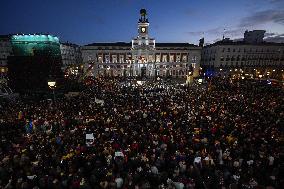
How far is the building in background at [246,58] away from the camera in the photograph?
69250 mm

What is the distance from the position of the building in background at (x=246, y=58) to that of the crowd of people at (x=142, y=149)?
5155 centimetres

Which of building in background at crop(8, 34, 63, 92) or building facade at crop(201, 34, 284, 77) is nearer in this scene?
building in background at crop(8, 34, 63, 92)

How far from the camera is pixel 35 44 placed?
4297 cm

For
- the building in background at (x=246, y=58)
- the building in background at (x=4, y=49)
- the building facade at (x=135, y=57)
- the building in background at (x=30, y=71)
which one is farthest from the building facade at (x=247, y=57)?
the building in background at (x=4, y=49)

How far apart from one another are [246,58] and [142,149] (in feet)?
222

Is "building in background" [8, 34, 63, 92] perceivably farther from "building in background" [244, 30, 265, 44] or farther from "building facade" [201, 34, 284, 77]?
"building in background" [244, 30, 265, 44]

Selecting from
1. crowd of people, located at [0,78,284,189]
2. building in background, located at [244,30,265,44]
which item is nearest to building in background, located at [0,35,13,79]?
crowd of people, located at [0,78,284,189]

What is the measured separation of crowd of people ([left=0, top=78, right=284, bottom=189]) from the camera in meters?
9.59

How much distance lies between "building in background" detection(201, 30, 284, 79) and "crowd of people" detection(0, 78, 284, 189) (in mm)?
51550

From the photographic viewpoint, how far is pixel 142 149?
1284cm

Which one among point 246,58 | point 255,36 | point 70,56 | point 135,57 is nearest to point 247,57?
point 246,58

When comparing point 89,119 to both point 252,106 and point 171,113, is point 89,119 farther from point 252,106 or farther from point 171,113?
point 252,106

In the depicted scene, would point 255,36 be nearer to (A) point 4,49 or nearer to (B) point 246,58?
(B) point 246,58

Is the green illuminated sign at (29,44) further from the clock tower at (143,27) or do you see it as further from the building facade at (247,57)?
the building facade at (247,57)
